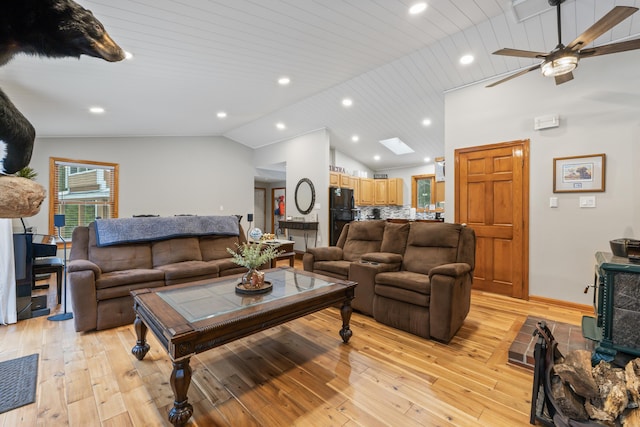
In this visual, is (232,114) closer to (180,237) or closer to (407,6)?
(180,237)

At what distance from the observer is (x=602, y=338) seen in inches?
76.6

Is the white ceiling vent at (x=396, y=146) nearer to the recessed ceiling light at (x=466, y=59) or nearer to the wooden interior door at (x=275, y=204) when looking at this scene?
the recessed ceiling light at (x=466, y=59)

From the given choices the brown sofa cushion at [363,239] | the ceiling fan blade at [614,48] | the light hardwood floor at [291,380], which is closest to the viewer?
the light hardwood floor at [291,380]

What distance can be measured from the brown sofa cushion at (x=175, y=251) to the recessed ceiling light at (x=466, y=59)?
4194 mm

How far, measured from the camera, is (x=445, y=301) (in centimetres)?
239

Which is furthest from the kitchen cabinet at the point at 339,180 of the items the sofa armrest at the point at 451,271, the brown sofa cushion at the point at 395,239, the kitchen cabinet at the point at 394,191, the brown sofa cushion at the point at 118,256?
the sofa armrest at the point at 451,271

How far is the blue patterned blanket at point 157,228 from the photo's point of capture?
326cm

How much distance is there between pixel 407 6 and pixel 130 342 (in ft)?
12.9

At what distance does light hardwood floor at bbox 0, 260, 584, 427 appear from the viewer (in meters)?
1.60

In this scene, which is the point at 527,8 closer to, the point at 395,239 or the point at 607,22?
the point at 607,22

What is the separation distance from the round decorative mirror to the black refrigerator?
459 mm

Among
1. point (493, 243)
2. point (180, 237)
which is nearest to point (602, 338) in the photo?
point (493, 243)

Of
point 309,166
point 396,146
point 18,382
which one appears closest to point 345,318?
point 18,382

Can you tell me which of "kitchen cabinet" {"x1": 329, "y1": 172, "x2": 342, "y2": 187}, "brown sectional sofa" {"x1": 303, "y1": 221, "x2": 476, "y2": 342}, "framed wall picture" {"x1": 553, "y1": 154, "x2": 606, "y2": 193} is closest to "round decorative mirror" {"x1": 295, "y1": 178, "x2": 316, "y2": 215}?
"kitchen cabinet" {"x1": 329, "y1": 172, "x2": 342, "y2": 187}
